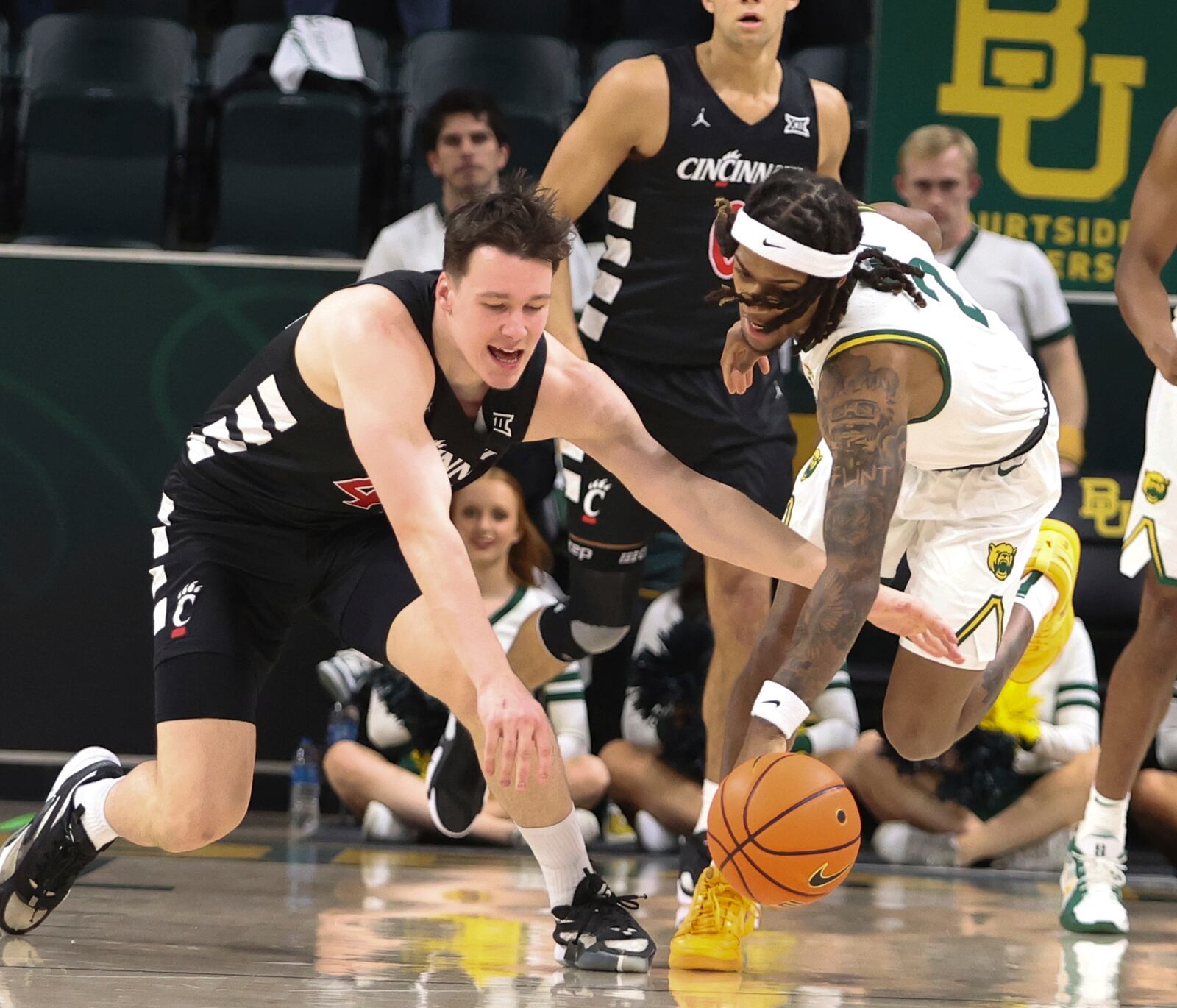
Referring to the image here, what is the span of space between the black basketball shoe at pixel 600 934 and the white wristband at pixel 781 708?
0.58 metres

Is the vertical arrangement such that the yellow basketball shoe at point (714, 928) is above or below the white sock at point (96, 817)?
below

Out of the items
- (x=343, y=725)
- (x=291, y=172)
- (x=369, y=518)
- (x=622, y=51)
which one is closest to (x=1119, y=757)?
(x=369, y=518)

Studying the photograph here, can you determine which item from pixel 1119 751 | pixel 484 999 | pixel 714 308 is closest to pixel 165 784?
pixel 484 999

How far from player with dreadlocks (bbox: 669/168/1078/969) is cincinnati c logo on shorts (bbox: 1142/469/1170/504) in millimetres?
335

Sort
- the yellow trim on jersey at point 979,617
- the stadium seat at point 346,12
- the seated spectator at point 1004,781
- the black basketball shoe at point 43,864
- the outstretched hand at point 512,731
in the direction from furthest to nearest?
the stadium seat at point 346,12, the seated spectator at point 1004,781, the yellow trim on jersey at point 979,617, the black basketball shoe at point 43,864, the outstretched hand at point 512,731

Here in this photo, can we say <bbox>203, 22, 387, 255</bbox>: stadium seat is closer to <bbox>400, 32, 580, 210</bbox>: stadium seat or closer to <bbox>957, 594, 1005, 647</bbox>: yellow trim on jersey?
<bbox>400, 32, 580, 210</bbox>: stadium seat

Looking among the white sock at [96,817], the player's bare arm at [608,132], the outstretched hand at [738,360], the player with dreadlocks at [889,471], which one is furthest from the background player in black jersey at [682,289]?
the white sock at [96,817]

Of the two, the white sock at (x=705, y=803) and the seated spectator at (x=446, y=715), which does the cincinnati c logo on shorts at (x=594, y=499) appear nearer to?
the white sock at (x=705, y=803)

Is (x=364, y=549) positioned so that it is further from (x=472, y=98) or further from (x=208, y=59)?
(x=208, y=59)

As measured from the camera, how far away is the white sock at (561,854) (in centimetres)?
377

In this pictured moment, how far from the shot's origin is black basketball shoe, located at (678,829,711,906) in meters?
4.66

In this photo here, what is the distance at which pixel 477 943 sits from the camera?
411 centimetres

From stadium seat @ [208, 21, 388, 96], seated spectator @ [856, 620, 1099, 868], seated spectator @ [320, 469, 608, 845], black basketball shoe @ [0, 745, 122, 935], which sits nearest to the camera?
black basketball shoe @ [0, 745, 122, 935]

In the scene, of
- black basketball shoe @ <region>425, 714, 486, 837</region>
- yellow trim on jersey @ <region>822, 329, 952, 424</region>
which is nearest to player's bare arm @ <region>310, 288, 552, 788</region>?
yellow trim on jersey @ <region>822, 329, 952, 424</region>
